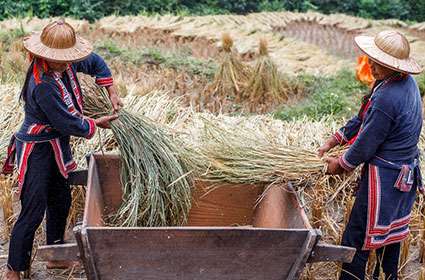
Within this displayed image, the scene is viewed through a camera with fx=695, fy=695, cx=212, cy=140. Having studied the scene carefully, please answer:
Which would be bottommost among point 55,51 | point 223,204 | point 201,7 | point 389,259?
point 201,7

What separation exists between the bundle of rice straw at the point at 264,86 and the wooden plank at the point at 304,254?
16.3 feet

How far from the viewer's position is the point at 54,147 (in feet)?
10.8

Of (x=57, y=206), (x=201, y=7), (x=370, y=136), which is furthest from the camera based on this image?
(x=201, y=7)

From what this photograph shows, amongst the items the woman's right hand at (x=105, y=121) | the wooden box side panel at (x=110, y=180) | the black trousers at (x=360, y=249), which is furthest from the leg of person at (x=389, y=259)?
the woman's right hand at (x=105, y=121)

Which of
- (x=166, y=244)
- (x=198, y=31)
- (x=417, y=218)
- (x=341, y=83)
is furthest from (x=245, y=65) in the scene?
(x=166, y=244)

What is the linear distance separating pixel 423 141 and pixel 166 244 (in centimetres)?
317

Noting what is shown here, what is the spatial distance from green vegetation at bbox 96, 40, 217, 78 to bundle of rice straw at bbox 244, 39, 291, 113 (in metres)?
0.72

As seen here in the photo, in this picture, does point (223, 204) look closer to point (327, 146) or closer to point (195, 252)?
point (327, 146)

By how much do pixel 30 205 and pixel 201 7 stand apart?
12.1 meters

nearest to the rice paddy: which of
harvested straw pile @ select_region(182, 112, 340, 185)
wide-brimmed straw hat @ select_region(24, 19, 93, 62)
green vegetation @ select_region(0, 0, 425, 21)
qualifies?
harvested straw pile @ select_region(182, 112, 340, 185)

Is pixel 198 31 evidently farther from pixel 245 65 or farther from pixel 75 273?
pixel 75 273

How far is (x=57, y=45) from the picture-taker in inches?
123

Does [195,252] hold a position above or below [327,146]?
below

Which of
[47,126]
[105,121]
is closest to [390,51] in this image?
[105,121]
